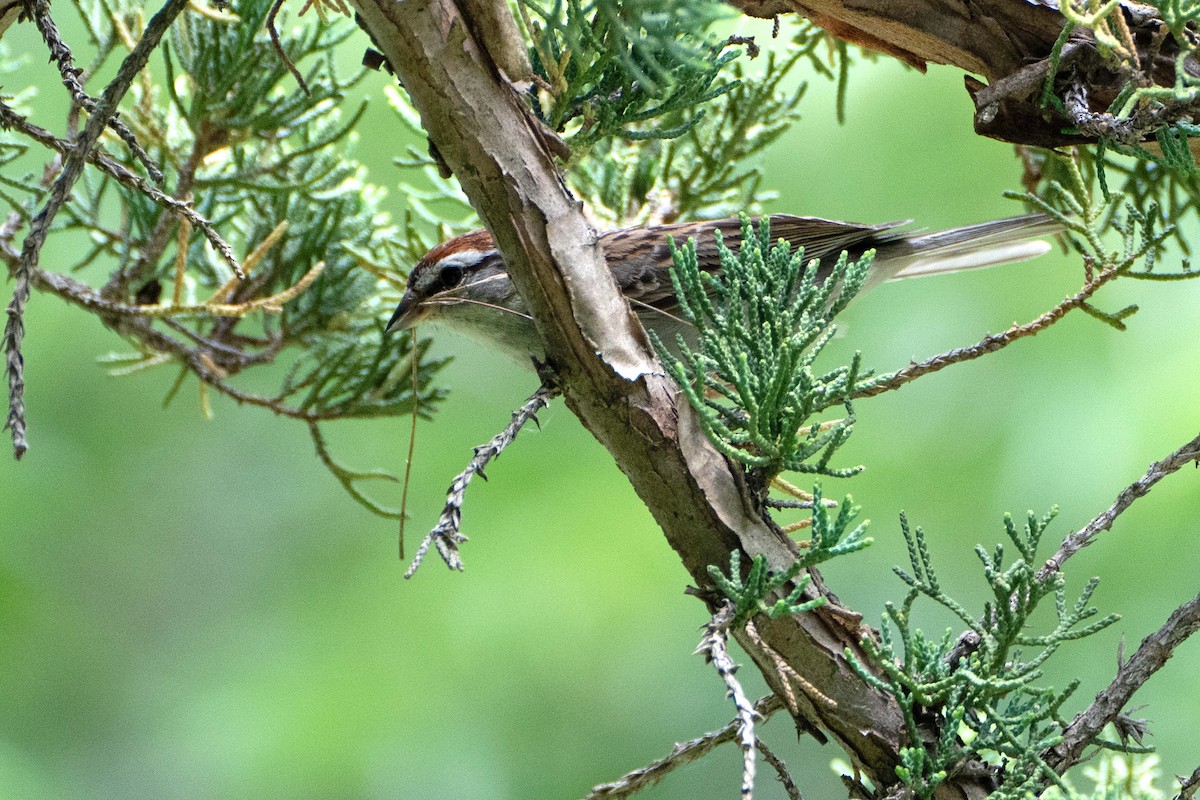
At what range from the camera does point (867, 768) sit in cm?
157

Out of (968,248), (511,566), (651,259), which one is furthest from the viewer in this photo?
(511,566)

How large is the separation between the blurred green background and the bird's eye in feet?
8.31

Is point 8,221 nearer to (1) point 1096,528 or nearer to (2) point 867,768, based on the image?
(2) point 867,768

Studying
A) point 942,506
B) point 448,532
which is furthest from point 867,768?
point 942,506

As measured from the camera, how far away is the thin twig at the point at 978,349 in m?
1.71

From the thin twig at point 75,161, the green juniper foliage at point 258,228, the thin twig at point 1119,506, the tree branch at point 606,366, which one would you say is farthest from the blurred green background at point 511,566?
the thin twig at point 75,161

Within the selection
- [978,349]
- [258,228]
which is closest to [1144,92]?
[978,349]

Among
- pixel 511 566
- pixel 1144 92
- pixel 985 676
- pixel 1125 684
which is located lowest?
pixel 1125 684

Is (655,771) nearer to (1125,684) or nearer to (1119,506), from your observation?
(1125,684)

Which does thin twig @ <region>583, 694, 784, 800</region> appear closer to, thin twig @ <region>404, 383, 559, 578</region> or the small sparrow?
thin twig @ <region>404, 383, 559, 578</region>

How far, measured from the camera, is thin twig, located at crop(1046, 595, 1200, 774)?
150 centimetres

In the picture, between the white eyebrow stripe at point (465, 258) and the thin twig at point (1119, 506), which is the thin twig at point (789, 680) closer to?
the thin twig at point (1119, 506)

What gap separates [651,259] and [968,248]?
107cm

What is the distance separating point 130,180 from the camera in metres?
1.53
